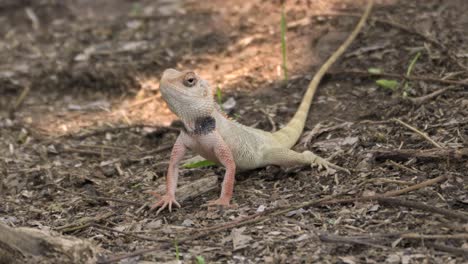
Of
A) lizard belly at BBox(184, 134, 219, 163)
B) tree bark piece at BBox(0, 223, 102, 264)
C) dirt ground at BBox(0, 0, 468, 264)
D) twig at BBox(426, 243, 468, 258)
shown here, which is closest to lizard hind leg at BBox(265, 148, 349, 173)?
dirt ground at BBox(0, 0, 468, 264)

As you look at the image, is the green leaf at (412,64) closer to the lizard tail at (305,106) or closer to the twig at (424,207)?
the lizard tail at (305,106)

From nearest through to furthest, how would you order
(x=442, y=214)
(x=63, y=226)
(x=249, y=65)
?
(x=442, y=214) < (x=63, y=226) < (x=249, y=65)

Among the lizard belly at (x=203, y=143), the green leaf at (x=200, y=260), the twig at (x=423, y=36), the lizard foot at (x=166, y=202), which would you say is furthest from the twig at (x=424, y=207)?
the twig at (x=423, y=36)

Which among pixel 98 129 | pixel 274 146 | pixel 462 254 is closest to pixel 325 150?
pixel 274 146

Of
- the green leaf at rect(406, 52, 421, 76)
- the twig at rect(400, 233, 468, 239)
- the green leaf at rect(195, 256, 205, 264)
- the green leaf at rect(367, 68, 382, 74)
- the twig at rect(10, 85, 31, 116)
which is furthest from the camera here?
the twig at rect(10, 85, 31, 116)

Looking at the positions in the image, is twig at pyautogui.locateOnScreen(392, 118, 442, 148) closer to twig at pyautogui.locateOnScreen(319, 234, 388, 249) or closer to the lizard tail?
the lizard tail

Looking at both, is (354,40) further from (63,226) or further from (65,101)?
(63,226)
